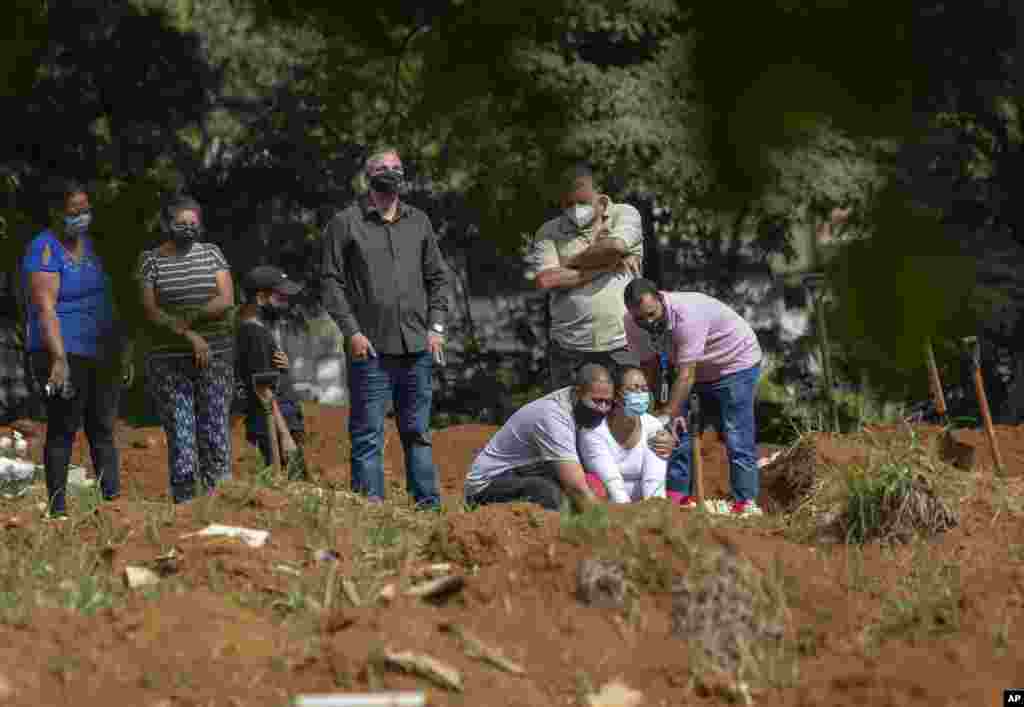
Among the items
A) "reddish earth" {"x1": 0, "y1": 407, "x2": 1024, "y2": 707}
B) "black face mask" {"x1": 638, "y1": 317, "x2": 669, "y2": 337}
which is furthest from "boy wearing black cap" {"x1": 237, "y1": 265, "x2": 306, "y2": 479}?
"reddish earth" {"x1": 0, "y1": 407, "x2": 1024, "y2": 707}

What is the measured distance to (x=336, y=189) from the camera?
183 centimetres

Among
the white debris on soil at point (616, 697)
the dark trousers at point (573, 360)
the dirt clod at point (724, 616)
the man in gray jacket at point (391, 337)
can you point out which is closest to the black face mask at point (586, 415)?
the dark trousers at point (573, 360)

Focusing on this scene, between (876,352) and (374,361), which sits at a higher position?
(876,352)

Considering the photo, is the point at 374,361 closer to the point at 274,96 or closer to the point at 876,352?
the point at 274,96

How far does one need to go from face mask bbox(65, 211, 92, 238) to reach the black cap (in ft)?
2.25

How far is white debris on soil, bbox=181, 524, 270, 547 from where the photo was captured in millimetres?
4922

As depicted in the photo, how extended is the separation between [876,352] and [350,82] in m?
0.48

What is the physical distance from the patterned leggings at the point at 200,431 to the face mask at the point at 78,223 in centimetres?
500

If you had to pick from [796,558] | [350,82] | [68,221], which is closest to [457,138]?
[350,82]

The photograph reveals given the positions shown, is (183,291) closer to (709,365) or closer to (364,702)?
(364,702)

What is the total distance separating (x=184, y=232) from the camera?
5.34 ft

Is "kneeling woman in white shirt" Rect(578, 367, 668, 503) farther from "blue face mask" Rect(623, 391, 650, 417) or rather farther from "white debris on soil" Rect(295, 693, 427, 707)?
"white debris on soil" Rect(295, 693, 427, 707)

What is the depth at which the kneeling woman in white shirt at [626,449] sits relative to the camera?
6520mm

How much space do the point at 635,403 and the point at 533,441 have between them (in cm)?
43
